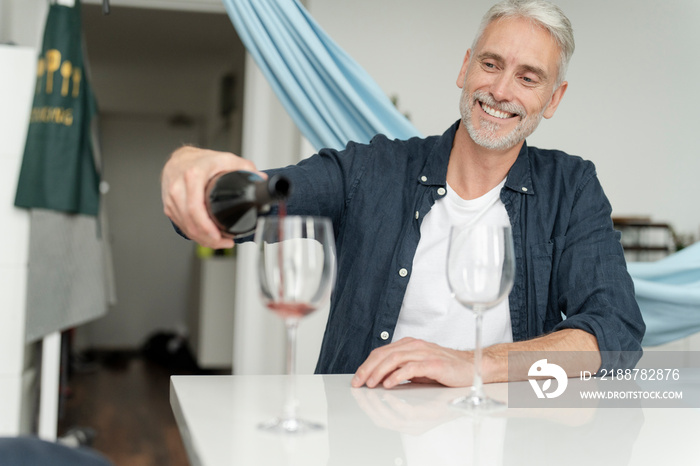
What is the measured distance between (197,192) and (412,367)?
350mm

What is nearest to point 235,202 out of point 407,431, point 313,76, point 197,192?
point 197,192

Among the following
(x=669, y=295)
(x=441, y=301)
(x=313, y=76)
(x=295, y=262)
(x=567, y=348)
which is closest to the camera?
(x=295, y=262)

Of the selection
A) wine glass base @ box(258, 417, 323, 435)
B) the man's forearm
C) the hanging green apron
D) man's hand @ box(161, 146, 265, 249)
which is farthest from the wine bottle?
the hanging green apron

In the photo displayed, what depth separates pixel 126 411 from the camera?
12.8 feet

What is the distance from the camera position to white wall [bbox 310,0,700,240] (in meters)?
3.11

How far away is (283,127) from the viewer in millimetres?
3348

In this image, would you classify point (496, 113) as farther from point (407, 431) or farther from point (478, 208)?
point (407, 431)

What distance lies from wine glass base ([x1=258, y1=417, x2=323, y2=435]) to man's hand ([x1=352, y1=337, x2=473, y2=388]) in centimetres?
22

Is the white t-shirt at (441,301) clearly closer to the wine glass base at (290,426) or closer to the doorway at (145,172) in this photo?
the wine glass base at (290,426)

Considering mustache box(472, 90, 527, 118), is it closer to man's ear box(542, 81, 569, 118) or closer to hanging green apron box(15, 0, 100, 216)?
man's ear box(542, 81, 569, 118)

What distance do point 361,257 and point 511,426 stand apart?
0.70m

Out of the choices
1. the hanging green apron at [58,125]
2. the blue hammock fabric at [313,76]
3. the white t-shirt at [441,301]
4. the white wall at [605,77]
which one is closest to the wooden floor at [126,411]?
the hanging green apron at [58,125]

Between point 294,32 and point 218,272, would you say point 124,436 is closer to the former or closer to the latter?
point 218,272

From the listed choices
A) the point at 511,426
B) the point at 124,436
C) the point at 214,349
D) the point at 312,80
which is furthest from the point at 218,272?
the point at 511,426
